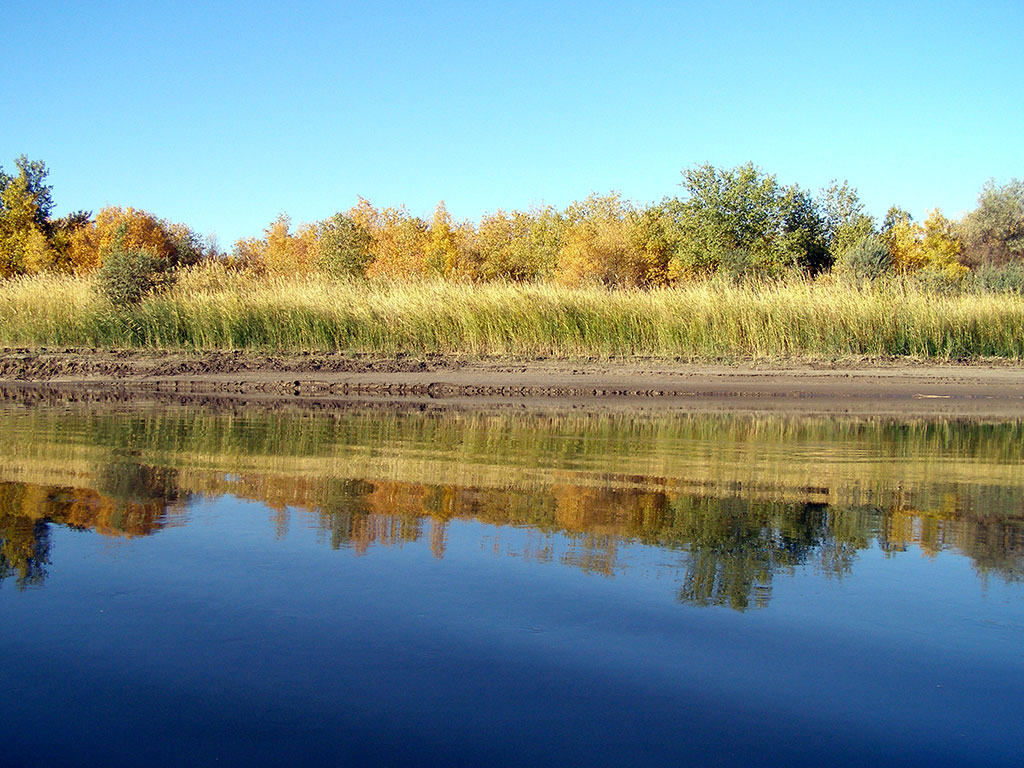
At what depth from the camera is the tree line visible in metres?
47.2

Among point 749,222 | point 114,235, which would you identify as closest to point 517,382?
point 749,222

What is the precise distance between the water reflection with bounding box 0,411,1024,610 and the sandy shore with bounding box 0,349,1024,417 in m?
3.87

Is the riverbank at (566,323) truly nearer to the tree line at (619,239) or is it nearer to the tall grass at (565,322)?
the tall grass at (565,322)

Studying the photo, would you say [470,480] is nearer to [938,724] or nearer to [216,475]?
[216,475]

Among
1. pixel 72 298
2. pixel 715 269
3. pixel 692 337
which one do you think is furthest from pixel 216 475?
pixel 715 269

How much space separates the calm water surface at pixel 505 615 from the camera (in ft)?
9.84

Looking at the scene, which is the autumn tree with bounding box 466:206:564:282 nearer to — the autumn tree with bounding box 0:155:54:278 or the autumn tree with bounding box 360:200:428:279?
the autumn tree with bounding box 360:200:428:279

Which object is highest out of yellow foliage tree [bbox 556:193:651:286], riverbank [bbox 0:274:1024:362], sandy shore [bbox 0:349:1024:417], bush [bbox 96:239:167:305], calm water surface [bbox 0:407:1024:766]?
yellow foliage tree [bbox 556:193:651:286]

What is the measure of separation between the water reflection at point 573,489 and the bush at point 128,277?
9.75m

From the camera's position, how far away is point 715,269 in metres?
48.2

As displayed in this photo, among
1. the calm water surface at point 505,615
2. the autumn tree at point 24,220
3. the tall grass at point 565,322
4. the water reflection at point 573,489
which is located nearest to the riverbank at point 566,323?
the tall grass at point 565,322

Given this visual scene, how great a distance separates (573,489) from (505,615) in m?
2.86

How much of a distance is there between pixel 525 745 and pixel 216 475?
5.04m

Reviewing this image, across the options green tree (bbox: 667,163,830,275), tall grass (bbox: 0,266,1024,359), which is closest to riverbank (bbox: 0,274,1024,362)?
tall grass (bbox: 0,266,1024,359)
